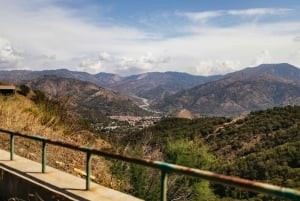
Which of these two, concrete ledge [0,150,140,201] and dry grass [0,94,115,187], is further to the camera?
dry grass [0,94,115,187]

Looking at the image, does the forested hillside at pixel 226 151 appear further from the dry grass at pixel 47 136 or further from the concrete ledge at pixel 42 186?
the concrete ledge at pixel 42 186

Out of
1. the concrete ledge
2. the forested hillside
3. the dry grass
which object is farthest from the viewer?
the forested hillside

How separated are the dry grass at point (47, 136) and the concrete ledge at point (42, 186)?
1882mm

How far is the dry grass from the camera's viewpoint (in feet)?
30.2

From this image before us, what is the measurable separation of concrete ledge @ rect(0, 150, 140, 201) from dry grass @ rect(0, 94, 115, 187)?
6.18ft

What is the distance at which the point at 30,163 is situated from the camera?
23.9 feet

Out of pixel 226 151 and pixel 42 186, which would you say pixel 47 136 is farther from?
pixel 226 151

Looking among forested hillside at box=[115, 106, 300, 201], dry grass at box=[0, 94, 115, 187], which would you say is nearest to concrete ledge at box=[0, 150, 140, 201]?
dry grass at box=[0, 94, 115, 187]

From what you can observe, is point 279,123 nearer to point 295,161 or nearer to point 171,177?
point 295,161

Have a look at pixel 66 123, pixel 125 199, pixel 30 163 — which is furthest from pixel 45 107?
pixel 125 199

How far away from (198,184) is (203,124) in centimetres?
12319

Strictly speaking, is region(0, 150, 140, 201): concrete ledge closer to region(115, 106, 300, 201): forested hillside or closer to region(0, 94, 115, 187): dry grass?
region(0, 94, 115, 187): dry grass

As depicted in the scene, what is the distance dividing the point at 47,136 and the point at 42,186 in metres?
5.47

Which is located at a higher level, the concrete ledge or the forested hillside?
the concrete ledge
